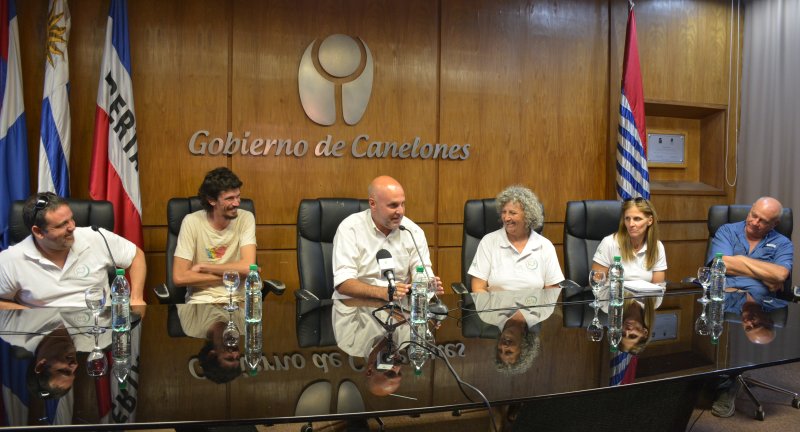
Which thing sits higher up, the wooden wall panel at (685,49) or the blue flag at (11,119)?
the wooden wall panel at (685,49)

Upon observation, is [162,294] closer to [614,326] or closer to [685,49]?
[614,326]

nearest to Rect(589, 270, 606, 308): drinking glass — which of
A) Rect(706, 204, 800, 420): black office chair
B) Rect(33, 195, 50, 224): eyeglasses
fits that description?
Rect(706, 204, 800, 420): black office chair

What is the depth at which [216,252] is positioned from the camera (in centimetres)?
302

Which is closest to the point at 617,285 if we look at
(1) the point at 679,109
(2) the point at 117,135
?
(2) the point at 117,135

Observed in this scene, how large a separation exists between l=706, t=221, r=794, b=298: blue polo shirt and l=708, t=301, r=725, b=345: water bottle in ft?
2.71

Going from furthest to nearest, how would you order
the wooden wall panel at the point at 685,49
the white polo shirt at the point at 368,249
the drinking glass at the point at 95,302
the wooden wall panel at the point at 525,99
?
the wooden wall panel at the point at 685,49 < the wooden wall panel at the point at 525,99 < the white polo shirt at the point at 368,249 < the drinking glass at the point at 95,302

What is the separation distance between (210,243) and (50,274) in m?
0.74

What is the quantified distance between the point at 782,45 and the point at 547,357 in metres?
4.51

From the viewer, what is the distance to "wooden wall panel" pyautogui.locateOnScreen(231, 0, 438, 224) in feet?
12.7

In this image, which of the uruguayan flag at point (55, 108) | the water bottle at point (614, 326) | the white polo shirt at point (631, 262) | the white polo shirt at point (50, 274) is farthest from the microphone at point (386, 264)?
the uruguayan flag at point (55, 108)

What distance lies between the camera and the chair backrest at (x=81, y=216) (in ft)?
8.74

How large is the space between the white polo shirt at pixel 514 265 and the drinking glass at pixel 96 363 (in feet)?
6.27

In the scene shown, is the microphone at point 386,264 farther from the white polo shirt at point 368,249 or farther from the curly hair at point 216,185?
the curly hair at point 216,185

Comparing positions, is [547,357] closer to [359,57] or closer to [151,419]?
[151,419]
